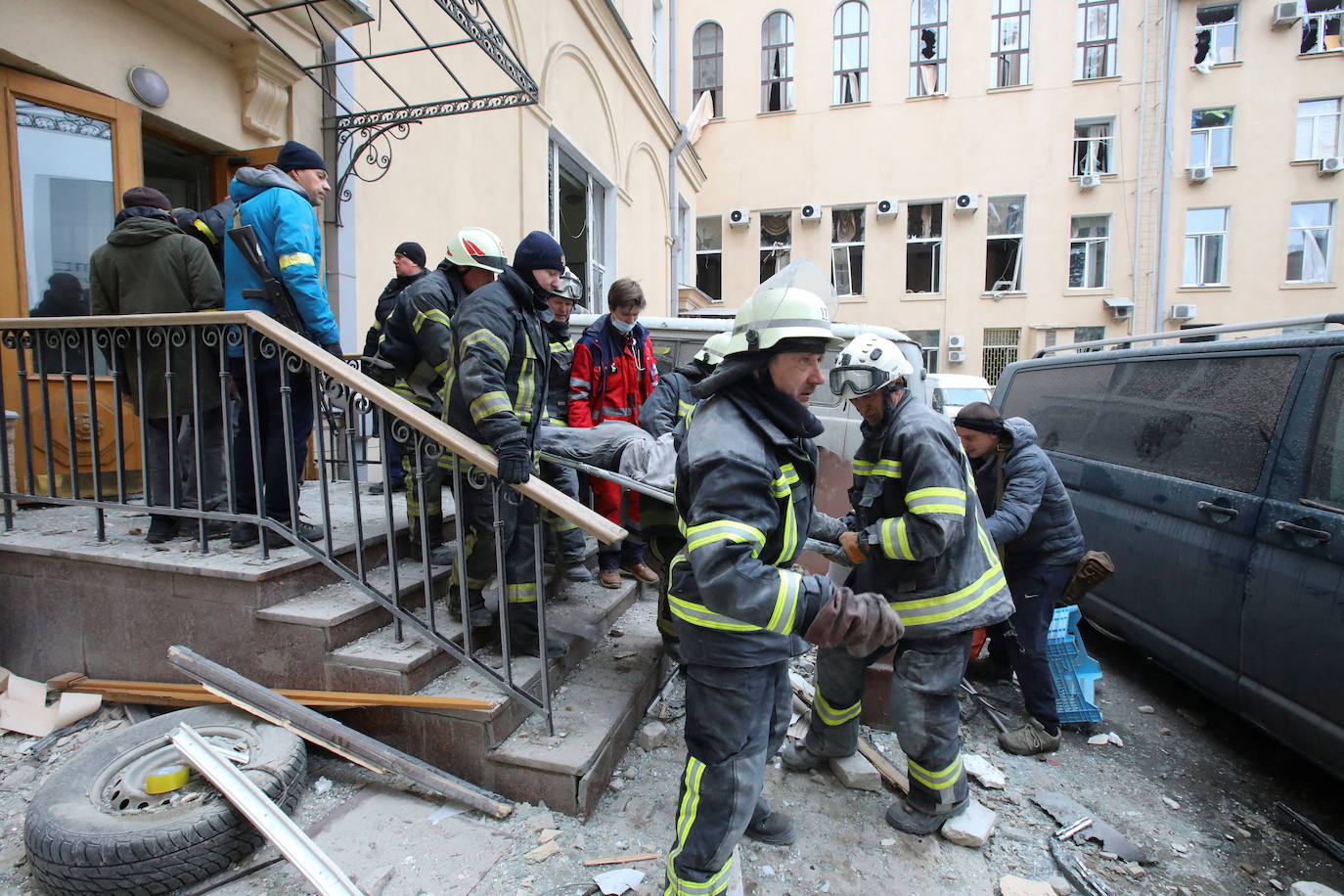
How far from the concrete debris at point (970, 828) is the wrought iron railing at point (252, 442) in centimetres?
153

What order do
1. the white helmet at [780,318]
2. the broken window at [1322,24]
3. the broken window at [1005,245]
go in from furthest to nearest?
the broken window at [1005,245], the broken window at [1322,24], the white helmet at [780,318]

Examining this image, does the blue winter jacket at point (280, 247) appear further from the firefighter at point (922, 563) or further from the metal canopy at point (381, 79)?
the firefighter at point (922, 563)

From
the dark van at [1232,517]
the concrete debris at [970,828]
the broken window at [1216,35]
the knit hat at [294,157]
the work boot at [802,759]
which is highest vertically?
the broken window at [1216,35]

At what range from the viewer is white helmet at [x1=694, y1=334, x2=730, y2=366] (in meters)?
2.93

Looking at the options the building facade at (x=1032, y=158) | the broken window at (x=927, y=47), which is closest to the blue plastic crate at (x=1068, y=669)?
the building facade at (x=1032, y=158)

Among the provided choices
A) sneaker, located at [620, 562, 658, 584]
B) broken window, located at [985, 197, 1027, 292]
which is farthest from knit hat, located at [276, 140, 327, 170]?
broken window, located at [985, 197, 1027, 292]

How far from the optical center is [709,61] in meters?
19.9

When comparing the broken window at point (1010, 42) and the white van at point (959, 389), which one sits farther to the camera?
the broken window at point (1010, 42)

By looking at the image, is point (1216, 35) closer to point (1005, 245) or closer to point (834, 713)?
point (1005, 245)

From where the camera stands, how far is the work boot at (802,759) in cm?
283

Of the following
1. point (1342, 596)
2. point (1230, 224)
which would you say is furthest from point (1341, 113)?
point (1342, 596)

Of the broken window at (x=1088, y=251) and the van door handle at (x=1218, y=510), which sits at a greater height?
→ the broken window at (x=1088, y=251)

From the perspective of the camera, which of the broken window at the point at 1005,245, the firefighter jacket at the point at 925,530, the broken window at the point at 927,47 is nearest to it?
the firefighter jacket at the point at 925,530

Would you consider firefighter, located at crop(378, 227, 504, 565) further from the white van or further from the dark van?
the white van
